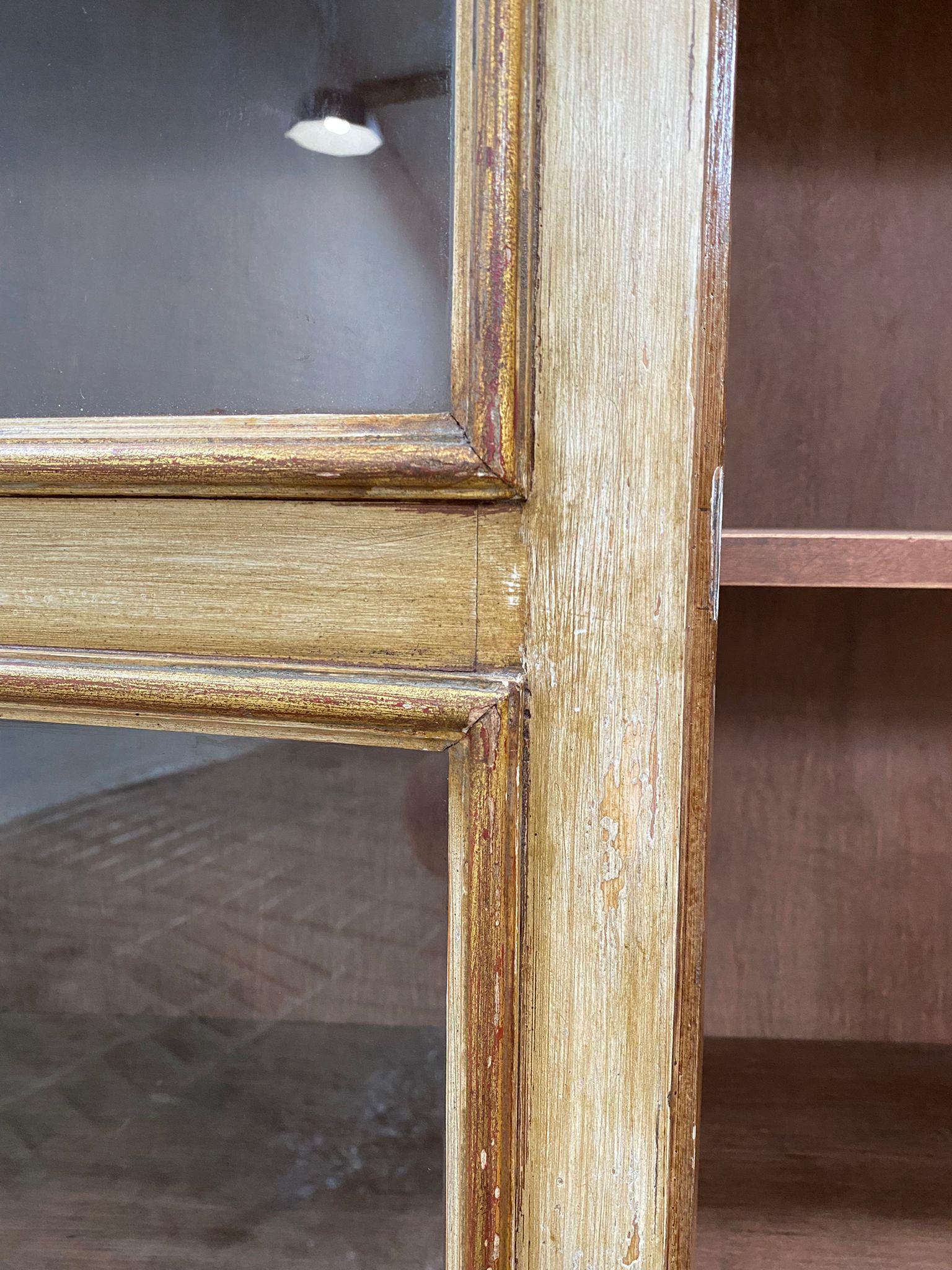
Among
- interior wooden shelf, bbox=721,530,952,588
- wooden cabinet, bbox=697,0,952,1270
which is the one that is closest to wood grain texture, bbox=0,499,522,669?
interior wooden shelf, bbox=721,530,952,588

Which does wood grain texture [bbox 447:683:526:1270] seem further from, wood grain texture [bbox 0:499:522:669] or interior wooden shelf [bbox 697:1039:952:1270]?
interior wooden shelf [bbox 697:1039:952:1270]

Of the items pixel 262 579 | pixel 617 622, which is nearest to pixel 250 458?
pixel 262 579

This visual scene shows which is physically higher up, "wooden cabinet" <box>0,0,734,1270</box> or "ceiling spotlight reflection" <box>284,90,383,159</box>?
"ceiling spotlight reflection" <box>284,90,383,159</box>

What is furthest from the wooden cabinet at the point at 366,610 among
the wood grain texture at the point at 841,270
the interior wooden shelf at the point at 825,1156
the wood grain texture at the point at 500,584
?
the wood grain texture at the point at 841,270

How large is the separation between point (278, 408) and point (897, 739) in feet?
1.78

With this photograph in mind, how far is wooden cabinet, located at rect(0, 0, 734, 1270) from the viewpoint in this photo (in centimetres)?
34

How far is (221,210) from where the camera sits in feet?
1.19

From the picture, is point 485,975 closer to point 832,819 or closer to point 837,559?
point 837,559

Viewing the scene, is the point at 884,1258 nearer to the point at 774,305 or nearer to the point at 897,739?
the point at 897,739

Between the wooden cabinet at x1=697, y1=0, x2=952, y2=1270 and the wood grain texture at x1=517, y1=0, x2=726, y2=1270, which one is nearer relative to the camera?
the wood grain texture at x1=517, y1=0, x2=726, y2=1270

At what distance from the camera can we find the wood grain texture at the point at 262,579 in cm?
36

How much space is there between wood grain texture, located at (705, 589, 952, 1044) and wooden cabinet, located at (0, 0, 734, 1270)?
367mm

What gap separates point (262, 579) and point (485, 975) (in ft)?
A: 0.59

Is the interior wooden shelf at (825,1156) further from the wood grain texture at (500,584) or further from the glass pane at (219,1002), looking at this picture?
the wood grain texture at (500,584)
